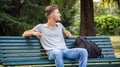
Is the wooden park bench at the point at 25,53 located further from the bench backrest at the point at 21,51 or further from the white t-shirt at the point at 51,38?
the white t-shirt at the point at 51,38

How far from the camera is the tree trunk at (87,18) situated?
43.7 ft

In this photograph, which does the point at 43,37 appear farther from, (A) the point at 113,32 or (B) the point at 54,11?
(A) the point at 113,32

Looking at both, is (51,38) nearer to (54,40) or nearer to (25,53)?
(54,40)

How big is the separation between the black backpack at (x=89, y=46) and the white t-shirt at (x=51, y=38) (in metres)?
0.37

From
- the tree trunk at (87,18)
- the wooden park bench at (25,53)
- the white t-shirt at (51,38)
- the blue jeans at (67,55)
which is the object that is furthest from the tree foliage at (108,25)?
the blue jeans at (67,55)

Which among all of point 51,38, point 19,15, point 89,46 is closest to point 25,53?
point 51,38

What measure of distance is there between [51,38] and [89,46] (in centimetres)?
75

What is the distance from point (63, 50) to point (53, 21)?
55 centimetres

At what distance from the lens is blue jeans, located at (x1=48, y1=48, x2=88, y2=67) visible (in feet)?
20.6

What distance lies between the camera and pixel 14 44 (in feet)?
22.3

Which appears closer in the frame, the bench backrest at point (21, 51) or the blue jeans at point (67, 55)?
the blue jeans at point (67, 55)

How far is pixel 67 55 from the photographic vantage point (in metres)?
6.57

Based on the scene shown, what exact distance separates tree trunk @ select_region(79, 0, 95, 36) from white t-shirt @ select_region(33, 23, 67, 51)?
261 inches

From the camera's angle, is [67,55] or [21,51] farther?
[21,51]
